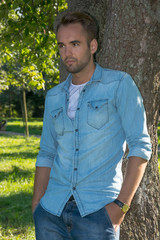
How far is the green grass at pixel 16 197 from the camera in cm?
558

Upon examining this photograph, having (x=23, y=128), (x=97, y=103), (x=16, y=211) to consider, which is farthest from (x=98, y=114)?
(x=23, y=128)

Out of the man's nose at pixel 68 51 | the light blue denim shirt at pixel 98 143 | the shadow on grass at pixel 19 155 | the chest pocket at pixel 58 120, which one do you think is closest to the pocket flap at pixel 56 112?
the chest pocket at pixel 58 120

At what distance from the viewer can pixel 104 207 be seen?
226 cm

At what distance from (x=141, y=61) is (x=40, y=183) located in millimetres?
1739

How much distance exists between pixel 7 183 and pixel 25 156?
4794mm

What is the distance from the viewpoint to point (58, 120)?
2570 mm

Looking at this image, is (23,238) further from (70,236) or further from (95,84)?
Answer: (95,84)

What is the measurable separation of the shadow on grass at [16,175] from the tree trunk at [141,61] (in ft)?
17.9

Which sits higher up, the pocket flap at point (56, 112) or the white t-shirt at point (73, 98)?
the white t-shirt at point (73, 98)

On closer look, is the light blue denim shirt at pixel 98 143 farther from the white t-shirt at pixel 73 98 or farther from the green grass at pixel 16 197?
the green grass at pixel 16 197

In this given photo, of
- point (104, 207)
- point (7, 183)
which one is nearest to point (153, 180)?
point (104, 207)

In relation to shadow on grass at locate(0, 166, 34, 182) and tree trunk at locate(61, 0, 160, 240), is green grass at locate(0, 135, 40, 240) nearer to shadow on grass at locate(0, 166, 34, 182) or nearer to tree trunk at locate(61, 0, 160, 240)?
shadow on grass at locate(0, 166, 34, 182)

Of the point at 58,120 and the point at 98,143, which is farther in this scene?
the point at 58,120

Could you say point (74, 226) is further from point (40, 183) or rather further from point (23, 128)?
point (23, 128)
